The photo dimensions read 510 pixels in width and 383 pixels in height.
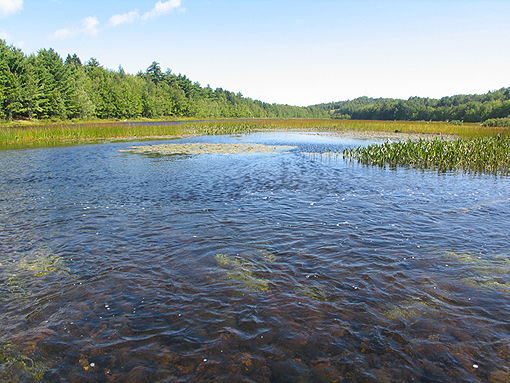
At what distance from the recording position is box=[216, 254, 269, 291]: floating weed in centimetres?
646

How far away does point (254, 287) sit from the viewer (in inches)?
250

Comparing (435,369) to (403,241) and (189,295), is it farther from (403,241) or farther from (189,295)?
(403,241)

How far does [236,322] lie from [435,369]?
2.95 meters

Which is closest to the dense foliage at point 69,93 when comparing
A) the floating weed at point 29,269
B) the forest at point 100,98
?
the forest at point 100,98

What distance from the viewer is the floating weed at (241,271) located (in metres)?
6.46

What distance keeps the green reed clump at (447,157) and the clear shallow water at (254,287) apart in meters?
8.33

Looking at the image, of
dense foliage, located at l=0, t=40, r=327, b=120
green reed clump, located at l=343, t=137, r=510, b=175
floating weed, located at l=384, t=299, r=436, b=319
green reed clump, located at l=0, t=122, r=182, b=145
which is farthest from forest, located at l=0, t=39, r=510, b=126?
floating weed, located at l=384, t=299, r=436, b=319

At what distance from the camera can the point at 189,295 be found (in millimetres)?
6004

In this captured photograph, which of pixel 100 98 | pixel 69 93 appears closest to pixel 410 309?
pixel 69 93

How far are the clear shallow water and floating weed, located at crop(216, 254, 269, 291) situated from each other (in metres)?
0.04

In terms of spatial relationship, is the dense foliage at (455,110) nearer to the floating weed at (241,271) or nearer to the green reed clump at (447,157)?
the green reed clump at (447,157)

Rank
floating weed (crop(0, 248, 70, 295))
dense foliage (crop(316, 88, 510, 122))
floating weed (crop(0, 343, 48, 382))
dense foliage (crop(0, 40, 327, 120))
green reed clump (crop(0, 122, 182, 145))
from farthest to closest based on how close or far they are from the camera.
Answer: dense foliage (crop(316, 88, 510, 122))
dense foliage (crop(0, 40, 327, 120))
green reed clump (crop(0, 122, 182, 145))
floating weed (crop(0, 248, 70, 295))
floating weed (crop(0, 343, 48, 382))

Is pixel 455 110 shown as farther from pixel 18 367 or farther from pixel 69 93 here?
pixel 18 367

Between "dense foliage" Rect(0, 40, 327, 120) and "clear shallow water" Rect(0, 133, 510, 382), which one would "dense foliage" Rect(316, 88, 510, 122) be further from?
"dense foliage" Rect(0, 40, 327, 120)
